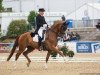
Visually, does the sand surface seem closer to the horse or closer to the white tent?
the horse

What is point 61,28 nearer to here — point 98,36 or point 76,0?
point 98,36

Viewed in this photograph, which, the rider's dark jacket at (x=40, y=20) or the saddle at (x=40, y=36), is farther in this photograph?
the saddle at (x=40, y=36)

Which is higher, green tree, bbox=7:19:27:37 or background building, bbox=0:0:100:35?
background building, bbox=0:0:100:35

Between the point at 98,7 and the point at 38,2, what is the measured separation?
403 inches

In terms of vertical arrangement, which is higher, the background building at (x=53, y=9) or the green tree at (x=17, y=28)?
the background building at (x=53, y=9)

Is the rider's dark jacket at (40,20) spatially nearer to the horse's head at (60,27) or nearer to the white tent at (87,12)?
the horse's head at (60,27)

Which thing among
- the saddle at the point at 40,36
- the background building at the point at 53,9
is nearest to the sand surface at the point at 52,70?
the saddle at the point at 40,36

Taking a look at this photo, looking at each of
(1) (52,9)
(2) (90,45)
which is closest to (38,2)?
(1) (52,9)

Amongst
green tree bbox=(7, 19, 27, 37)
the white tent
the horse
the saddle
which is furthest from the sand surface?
the white tent

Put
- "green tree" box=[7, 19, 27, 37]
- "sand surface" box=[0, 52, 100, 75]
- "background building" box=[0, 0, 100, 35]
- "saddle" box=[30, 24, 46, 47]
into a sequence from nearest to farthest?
"sand surface" box=[0, 52, 100, 75], "saddle" box=[30, 24, 46, 47], "green tree" box=[7, 19, 27, 37], "background building" box=[0, 0, 100, 35]

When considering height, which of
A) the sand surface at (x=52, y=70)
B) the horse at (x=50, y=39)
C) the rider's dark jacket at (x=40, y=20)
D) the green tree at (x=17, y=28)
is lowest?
the green tree at (x=17, y=28)

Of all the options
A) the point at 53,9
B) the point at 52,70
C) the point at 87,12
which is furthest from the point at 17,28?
the point at 52,70

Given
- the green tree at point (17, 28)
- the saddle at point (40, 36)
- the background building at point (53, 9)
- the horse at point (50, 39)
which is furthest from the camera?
the background building at point (53, 9)

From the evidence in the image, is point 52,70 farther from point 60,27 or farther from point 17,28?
point 17,28
